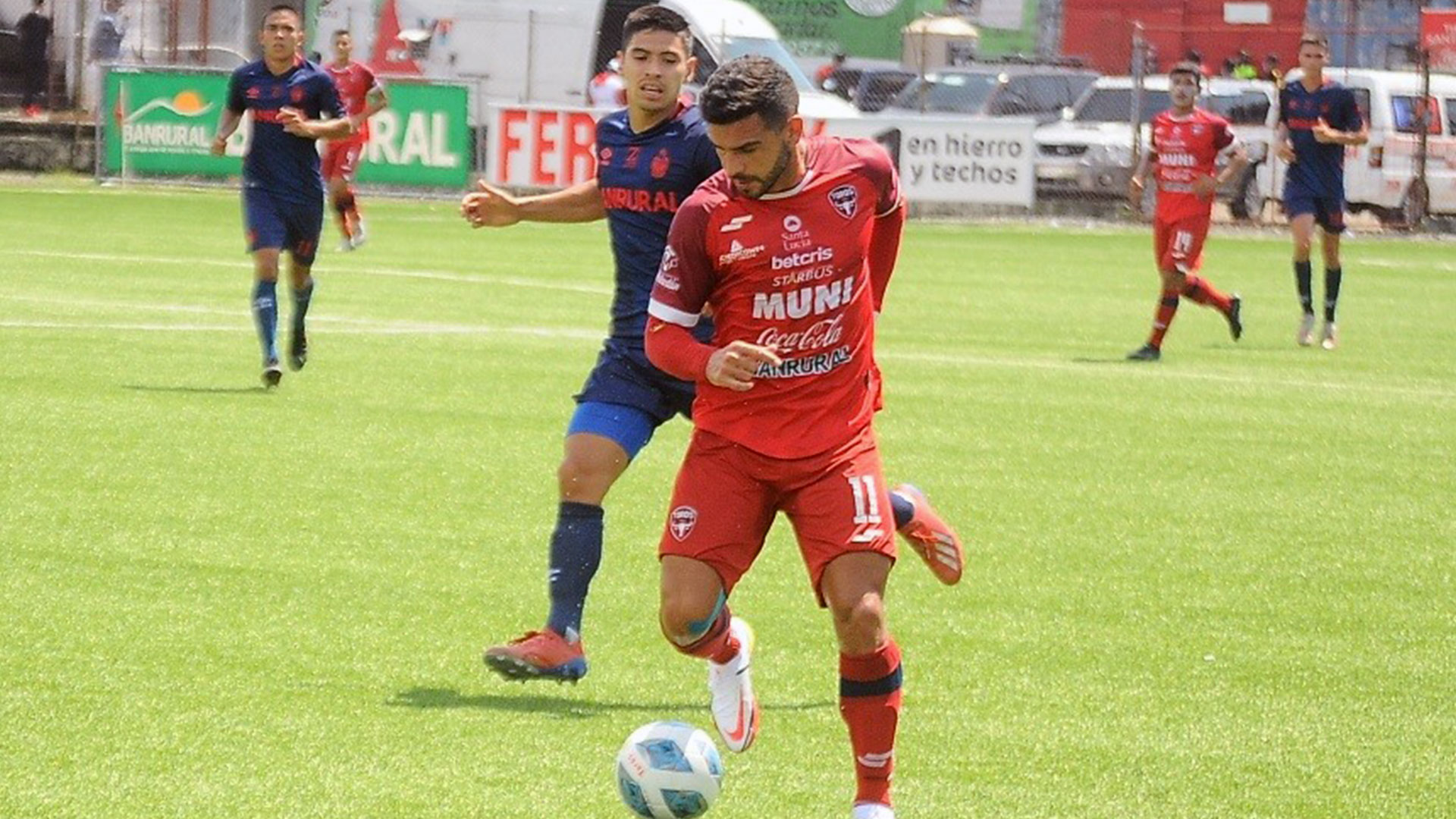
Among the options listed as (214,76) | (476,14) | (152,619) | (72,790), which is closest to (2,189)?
(214,76)

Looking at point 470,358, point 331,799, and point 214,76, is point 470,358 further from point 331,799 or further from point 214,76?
point 214,76

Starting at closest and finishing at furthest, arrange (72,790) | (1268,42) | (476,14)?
(72,790)
(476,14)
(1268,42)

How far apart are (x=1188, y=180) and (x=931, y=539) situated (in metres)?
11.4

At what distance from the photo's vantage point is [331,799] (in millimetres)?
5520

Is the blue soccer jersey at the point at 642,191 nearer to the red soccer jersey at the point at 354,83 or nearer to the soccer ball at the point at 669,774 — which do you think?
the soccer ball at the point at 669,774

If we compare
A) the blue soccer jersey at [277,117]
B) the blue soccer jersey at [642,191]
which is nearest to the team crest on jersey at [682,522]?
the blue soccer jersey at [642,191]

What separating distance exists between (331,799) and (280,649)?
5.30 ft

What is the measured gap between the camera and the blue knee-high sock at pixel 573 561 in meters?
6.80

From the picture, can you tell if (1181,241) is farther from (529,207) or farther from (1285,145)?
(529,207)

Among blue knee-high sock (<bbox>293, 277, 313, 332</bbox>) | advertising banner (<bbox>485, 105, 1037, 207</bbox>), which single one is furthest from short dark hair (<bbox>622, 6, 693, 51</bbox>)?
advertising banner (<bbox>485, 105, 1037, 207</bbox>)

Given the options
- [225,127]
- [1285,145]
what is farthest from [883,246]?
[1285,145]

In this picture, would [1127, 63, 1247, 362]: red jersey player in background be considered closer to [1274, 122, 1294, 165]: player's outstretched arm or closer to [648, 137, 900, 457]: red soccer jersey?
[1274, 122, 1294, 165]: player's outstretched arm

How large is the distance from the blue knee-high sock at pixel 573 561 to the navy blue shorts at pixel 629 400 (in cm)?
25

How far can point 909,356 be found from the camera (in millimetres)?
16562
